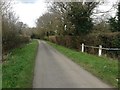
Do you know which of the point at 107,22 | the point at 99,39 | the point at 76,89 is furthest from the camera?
the point at 107,22

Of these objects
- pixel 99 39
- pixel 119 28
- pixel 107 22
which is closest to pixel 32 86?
pixel 99 39

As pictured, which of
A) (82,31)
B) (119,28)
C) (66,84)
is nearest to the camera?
(66,84)

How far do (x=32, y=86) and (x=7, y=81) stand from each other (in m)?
1.16

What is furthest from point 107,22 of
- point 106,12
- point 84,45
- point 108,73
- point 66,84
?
point 66,84

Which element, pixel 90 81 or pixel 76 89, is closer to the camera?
pixel 76 89

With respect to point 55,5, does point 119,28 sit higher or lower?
lower

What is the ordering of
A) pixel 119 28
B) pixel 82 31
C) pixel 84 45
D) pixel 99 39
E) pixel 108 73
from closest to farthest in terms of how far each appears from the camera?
pixel 108 73 → pixel 99 39 → pixel 84 45 → pixel 82 31 → pixel 119 28

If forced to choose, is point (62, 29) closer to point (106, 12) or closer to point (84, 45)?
Result: point (106, 12)

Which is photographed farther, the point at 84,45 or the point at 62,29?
the point at 62,29

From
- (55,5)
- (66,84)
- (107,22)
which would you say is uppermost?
(55,5)

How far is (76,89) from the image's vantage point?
8.59 meters

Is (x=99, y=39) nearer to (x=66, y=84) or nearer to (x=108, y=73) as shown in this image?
(x=108, y=73)

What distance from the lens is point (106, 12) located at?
131 ft

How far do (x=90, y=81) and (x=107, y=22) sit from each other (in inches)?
1300
